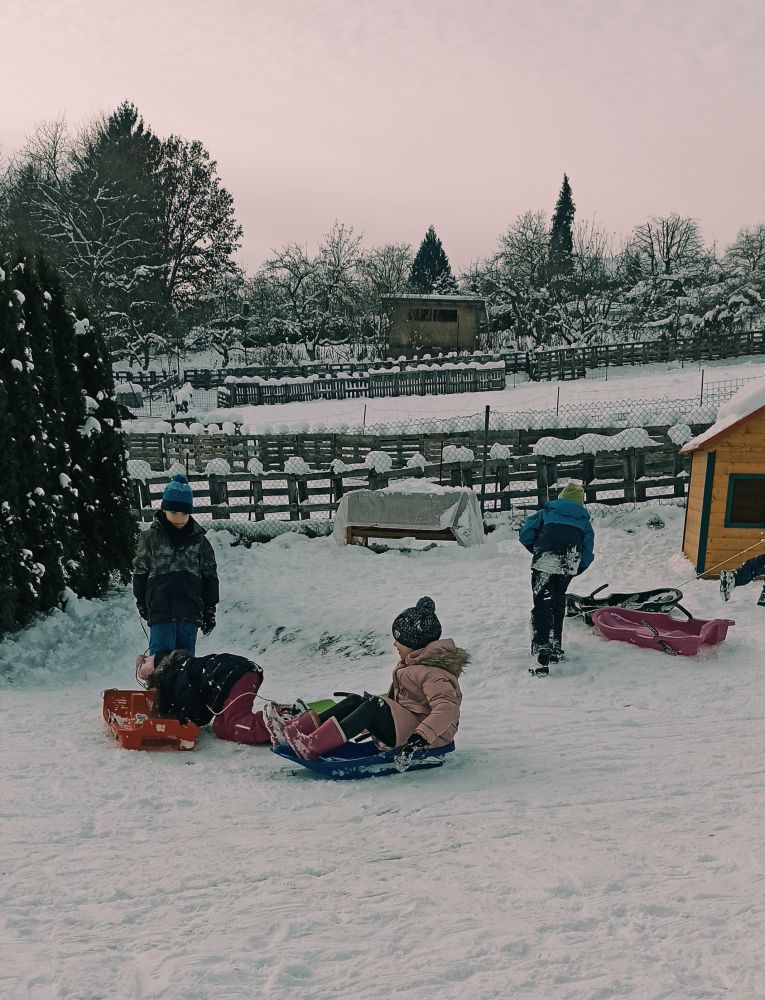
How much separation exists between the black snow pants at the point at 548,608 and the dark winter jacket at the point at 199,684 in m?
2.89

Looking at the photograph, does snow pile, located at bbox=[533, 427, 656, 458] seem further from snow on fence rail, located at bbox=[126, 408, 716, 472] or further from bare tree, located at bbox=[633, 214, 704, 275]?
bare tree, located at bbox=[633, 214, 704, 275]

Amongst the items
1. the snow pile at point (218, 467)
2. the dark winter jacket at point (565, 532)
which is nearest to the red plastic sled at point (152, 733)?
the dark winter jacket at point (565, 532)

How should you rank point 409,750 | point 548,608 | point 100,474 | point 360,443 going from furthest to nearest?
point 360,443 → point 100,474 → point 548,608 → point 409,750

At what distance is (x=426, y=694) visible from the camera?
5227mm

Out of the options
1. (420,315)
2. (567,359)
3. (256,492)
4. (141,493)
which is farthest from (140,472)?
(420,315)

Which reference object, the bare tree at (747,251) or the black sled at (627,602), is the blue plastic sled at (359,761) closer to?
the black sled at (627,602)

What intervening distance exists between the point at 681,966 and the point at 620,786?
1941mm

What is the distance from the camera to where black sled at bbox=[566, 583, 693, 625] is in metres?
8.70

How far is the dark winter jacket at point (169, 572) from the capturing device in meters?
6.57

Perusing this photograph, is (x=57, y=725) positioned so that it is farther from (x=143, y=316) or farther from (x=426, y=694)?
(x=143, y=316)

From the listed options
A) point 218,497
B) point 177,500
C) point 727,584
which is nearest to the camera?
point 177,500

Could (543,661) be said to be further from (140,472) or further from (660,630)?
(140,472)

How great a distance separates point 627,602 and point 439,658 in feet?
14.1

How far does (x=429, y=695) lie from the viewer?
521cm
